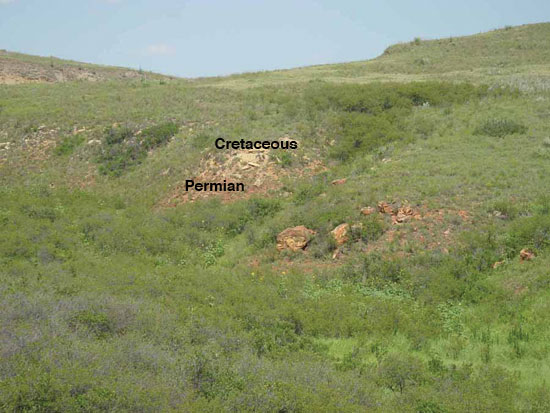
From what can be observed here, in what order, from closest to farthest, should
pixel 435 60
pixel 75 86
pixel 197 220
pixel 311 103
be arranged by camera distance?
pixel 197 220
pixel 311 103
pixel 75 86
pixel 435 60

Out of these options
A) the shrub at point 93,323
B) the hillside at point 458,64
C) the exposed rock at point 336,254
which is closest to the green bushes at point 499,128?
the hillside at point 458,64

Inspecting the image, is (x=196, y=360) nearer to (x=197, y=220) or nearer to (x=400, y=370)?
(x=400, y=370)

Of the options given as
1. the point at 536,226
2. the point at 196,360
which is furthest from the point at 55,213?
the point at 536,226

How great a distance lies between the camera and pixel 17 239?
464 inches

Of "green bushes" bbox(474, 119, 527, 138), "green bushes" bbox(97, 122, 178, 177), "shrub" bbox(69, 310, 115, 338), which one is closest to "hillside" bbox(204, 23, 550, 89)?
"green bushes" bbox(474, 119, 527, 138)

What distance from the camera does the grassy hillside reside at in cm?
641

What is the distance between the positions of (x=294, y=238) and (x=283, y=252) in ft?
1.61

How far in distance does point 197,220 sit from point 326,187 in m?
4.08

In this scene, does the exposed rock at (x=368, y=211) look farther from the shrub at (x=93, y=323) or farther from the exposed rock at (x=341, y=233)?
the shrub at (x=93, y=323)

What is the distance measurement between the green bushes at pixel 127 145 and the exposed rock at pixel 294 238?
9.20 meters

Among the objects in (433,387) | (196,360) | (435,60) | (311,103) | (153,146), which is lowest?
(433,387)

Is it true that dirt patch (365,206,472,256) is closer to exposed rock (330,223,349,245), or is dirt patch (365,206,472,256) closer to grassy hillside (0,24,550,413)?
grassy hillside (0,24,550,413)

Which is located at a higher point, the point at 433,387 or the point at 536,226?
the point at 536,226

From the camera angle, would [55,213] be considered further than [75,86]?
No
